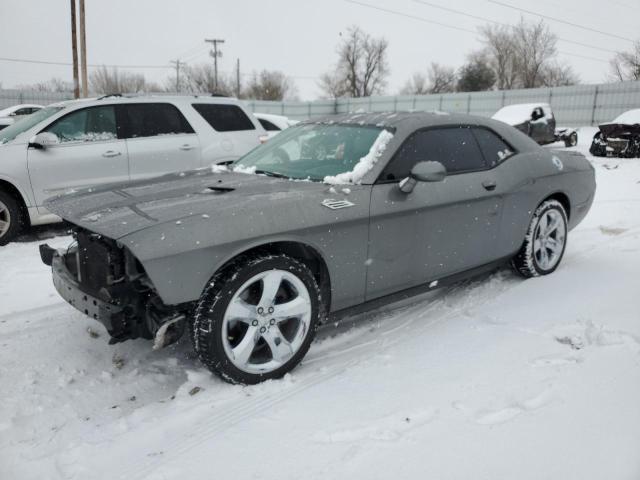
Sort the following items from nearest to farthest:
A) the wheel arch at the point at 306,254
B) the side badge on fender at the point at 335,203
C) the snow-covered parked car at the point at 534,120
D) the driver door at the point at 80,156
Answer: the wheel arch at the point at 306,254 < the side badge on fender at the point at 335,203 < the driver door at the point at 80,156 < the snow-covered parked car at the point at 534,120

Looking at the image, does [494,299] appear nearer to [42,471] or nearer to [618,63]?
[42,471]

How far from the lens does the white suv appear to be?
5898mm

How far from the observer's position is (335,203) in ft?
10.1

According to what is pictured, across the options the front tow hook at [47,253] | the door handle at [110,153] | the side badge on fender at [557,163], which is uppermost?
the side badge on fender at [557,163]

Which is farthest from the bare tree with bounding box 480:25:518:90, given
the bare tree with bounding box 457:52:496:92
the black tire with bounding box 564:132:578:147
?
the black tire with bounding box 564:132:578:147

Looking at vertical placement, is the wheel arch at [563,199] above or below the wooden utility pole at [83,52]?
below

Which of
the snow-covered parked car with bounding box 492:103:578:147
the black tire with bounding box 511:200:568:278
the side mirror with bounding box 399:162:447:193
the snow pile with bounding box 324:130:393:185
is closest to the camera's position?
the side mirror with bounding box 399:162:447:193

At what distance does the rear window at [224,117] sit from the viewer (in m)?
7.16

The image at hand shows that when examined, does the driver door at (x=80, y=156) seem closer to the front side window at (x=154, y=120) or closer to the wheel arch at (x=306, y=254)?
the front side window at (x=154, y=120)

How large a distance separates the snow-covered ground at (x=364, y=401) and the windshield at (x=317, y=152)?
1161 millimetres

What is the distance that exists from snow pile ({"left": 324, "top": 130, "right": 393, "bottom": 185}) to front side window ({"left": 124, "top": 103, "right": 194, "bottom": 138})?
13.7 ft

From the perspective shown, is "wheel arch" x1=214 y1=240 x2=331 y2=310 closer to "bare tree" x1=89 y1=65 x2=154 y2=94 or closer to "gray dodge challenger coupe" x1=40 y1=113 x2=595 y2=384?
"gray dodge challenger coupe" x1=40 y1=113 x2=595 y2=384

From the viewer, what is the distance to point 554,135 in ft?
59.7

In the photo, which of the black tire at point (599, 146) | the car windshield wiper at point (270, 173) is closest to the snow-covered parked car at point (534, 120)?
Result: the black tire at point (599, 146)
